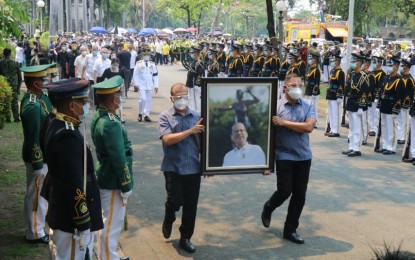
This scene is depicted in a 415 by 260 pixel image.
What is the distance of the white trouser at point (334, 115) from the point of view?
14.6 m

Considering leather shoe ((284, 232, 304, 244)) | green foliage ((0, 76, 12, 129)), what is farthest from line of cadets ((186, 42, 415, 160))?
leather shoe ((284, 232, 304, 244))

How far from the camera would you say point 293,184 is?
6.84 m

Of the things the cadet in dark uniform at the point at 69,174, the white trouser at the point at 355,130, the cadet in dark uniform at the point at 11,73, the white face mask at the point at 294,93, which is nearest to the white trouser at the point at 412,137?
the white trouser at the point at 355,130

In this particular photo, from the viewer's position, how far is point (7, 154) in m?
→ 11.4

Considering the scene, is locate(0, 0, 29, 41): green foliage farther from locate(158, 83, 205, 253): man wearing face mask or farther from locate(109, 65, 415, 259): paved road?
locate(109, 65, 415, 259): paved road

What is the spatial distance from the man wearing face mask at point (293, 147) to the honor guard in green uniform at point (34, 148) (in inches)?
102

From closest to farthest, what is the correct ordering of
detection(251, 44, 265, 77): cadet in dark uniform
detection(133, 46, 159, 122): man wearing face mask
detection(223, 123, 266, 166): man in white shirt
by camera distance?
1. detection(223, 123, 266, 166): man in white shirt
2. detection(133, 46, 159, 122): man wearing face mask
3. detection(251, 44, 265, 77): cadet in dark uniform

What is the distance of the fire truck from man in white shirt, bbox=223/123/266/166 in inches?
1409

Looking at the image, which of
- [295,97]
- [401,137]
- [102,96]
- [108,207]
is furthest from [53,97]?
[401,137]

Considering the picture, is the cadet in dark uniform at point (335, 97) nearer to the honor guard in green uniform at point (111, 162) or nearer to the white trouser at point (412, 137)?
the white trouser at point (412, 137)

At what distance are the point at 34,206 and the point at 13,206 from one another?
1.66m

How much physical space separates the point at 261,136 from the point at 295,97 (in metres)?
0.71

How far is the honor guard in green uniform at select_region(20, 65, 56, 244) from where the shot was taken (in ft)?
20.7

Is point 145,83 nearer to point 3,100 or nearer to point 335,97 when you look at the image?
point 335,97
